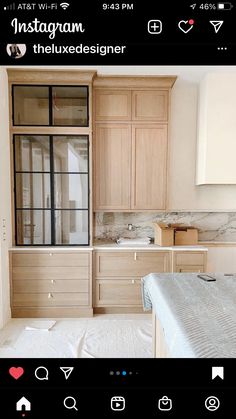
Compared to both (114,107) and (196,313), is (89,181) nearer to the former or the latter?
(114,107)

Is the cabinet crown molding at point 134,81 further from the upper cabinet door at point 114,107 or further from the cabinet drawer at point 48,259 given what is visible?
the cabinet drawer at point 48,259

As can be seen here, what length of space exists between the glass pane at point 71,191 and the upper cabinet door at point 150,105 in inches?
33.9

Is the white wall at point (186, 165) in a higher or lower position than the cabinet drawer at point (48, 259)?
higher

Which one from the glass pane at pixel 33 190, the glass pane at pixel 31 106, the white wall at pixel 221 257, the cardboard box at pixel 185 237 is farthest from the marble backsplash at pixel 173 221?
the glass pane at pixel 31 106

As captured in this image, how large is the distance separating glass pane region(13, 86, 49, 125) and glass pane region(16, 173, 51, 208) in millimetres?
549

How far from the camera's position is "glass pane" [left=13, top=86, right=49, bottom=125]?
7.95 ft
